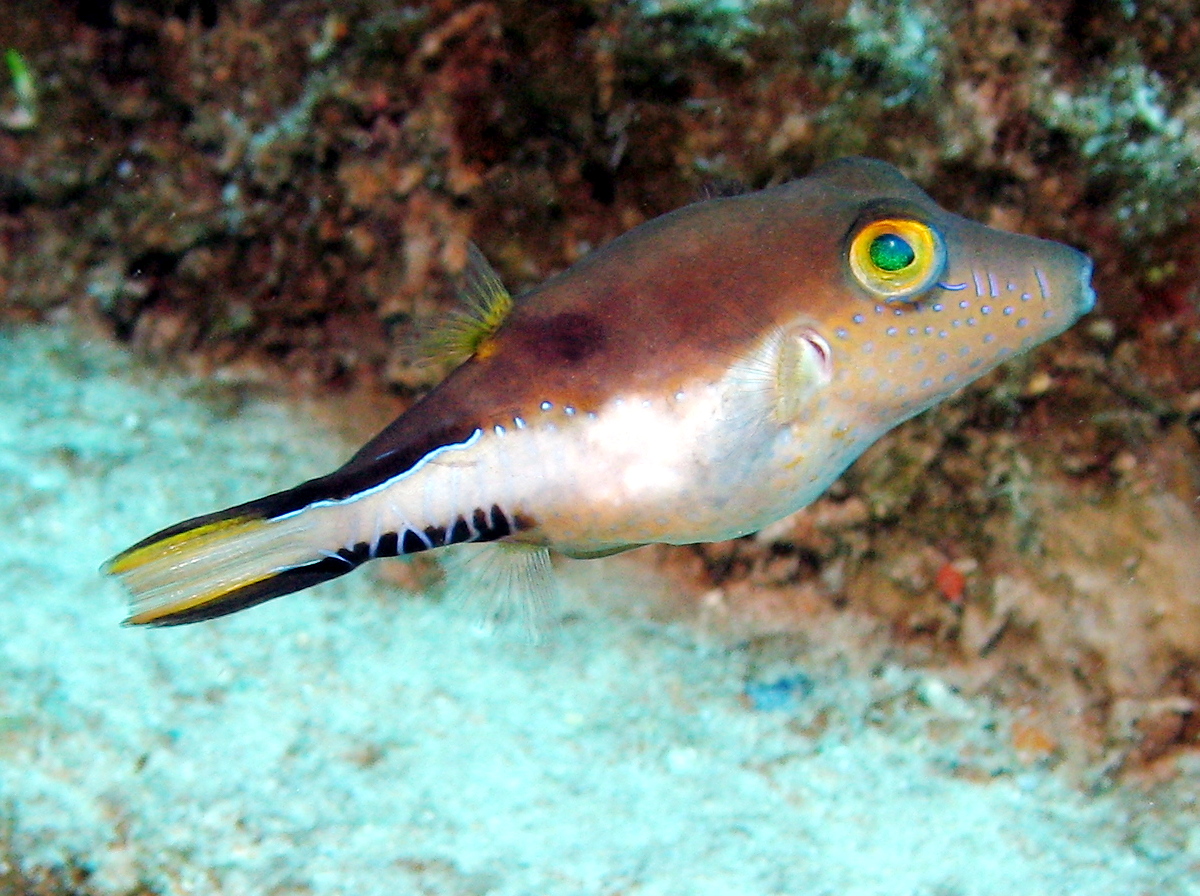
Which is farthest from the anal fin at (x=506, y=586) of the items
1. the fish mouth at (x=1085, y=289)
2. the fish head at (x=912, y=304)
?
the fish mouth at (x=1085, y=289)

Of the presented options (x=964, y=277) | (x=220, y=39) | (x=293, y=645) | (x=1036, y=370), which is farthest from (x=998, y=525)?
(x=220, y=39)

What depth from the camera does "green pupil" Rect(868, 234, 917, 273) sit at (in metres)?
2.04

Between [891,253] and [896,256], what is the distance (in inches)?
0.6

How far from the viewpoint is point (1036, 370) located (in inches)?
Answer: 135

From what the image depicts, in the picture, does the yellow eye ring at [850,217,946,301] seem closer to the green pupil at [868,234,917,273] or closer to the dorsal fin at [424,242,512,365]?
the green pupil at [868,234,917,273]

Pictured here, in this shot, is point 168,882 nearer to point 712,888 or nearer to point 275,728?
point 275,728

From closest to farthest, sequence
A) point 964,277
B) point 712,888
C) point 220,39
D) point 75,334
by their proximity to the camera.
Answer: point 964,277 → point 712,888 → point 220,39 → point 75,334

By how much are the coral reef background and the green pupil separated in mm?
683

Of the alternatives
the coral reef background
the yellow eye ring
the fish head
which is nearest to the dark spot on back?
the fish head

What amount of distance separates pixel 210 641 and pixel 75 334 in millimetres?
2416

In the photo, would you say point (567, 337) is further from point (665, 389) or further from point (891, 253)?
point (891, 253)

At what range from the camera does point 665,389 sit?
200 centimetres

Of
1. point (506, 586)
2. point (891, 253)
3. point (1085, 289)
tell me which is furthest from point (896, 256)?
point (506, 586)

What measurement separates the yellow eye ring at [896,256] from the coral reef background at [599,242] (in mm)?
664
